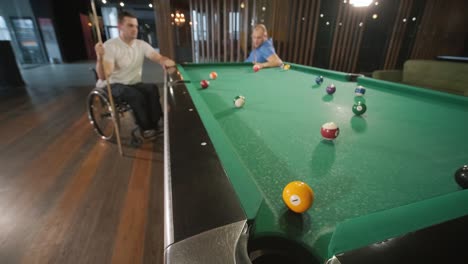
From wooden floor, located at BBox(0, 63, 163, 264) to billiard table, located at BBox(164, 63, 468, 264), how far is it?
79 centimetres

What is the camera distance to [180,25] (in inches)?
243

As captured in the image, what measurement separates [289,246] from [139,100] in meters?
2.13

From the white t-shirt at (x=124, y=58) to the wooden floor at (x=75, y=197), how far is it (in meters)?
0.73

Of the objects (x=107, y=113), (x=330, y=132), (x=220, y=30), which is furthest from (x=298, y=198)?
(x=220, y=30)

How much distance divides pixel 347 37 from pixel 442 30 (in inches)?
98.1

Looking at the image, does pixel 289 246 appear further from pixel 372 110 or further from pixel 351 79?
pixel 351 79

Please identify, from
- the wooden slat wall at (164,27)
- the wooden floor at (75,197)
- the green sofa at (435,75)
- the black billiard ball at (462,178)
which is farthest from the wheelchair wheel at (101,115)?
the green sofa at (435,75)

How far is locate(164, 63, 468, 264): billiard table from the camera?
1.04ft


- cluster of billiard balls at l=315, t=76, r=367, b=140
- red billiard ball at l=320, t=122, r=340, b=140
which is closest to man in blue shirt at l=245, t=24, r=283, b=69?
cluster of billiard balls at l=315, t=76, r=367, b=140

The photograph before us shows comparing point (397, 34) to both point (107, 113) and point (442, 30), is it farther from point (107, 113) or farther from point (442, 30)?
point (107, 113)

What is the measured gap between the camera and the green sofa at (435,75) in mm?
3107

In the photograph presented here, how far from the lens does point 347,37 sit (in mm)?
5594

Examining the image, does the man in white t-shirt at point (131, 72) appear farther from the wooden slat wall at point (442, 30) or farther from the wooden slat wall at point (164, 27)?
the wooden slat wall at point (442, 30)

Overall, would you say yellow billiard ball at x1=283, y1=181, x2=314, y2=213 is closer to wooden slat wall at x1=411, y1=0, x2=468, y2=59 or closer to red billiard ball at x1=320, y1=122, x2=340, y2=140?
red billiard ball at x1=320, y1=122, x2=340, y2=140
